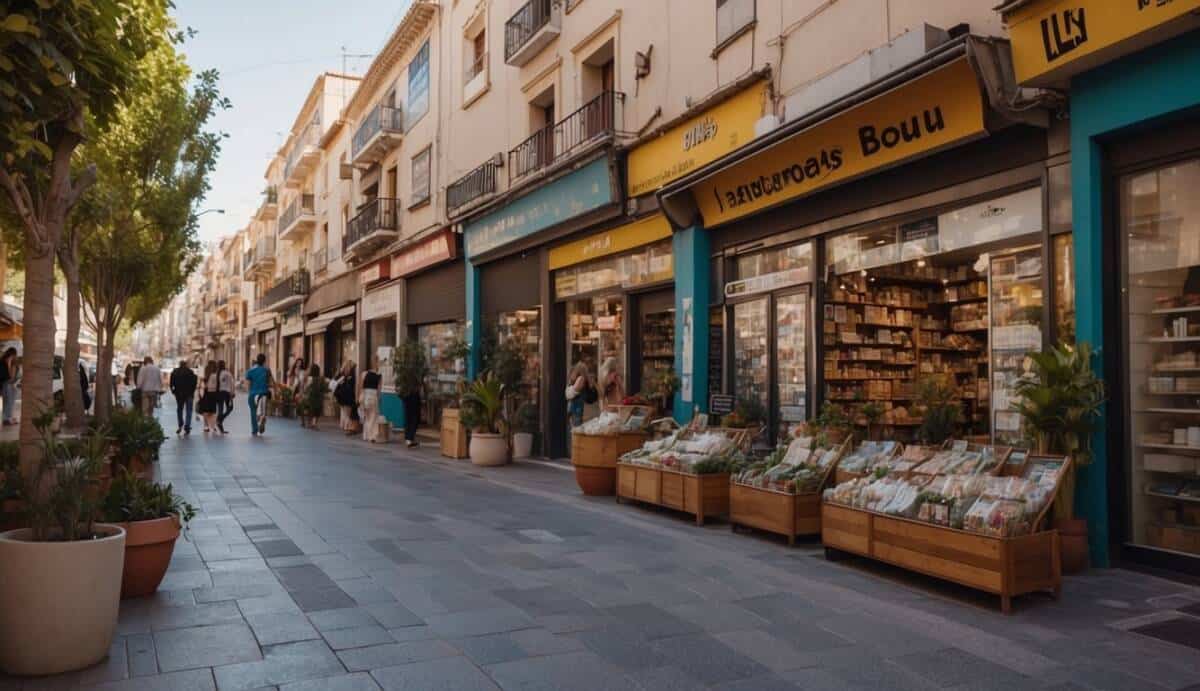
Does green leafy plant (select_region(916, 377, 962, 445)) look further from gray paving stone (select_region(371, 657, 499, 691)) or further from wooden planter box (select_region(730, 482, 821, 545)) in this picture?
gray paving stone (select_region(371, 657, 499, 691))

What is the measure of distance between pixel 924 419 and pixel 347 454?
10.6 m

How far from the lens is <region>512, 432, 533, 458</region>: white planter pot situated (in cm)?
1523

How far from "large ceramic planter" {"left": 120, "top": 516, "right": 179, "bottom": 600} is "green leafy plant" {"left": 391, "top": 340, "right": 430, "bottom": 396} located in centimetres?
1237

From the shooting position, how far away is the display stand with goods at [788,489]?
729cm

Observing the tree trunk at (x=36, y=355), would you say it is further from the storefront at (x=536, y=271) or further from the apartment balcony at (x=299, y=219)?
the apartment balcony at (x=299, y=219)

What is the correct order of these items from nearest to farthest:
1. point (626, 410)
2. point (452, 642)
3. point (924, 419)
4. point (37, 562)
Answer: point (37, 562)
point (452, 642)
point (924, 419)
point (626, 410)

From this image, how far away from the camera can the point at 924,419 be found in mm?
7984

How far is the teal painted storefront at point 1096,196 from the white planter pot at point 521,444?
9.93 metres

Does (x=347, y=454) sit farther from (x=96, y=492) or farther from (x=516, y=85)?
(x=96, y=492)

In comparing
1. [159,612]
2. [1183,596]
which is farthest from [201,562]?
[1183,596]

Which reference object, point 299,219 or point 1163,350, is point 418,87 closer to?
point 299,219

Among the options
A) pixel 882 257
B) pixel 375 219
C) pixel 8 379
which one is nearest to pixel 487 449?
pixel 882 257

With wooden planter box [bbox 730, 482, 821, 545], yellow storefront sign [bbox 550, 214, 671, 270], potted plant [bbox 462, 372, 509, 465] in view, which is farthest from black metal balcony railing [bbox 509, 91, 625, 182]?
wooden planter box [bbox 730, 482, 821, 545]

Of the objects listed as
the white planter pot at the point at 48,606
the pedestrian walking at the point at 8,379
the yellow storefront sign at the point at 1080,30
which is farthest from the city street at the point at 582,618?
the pedestrian walking at the point at 8,379
